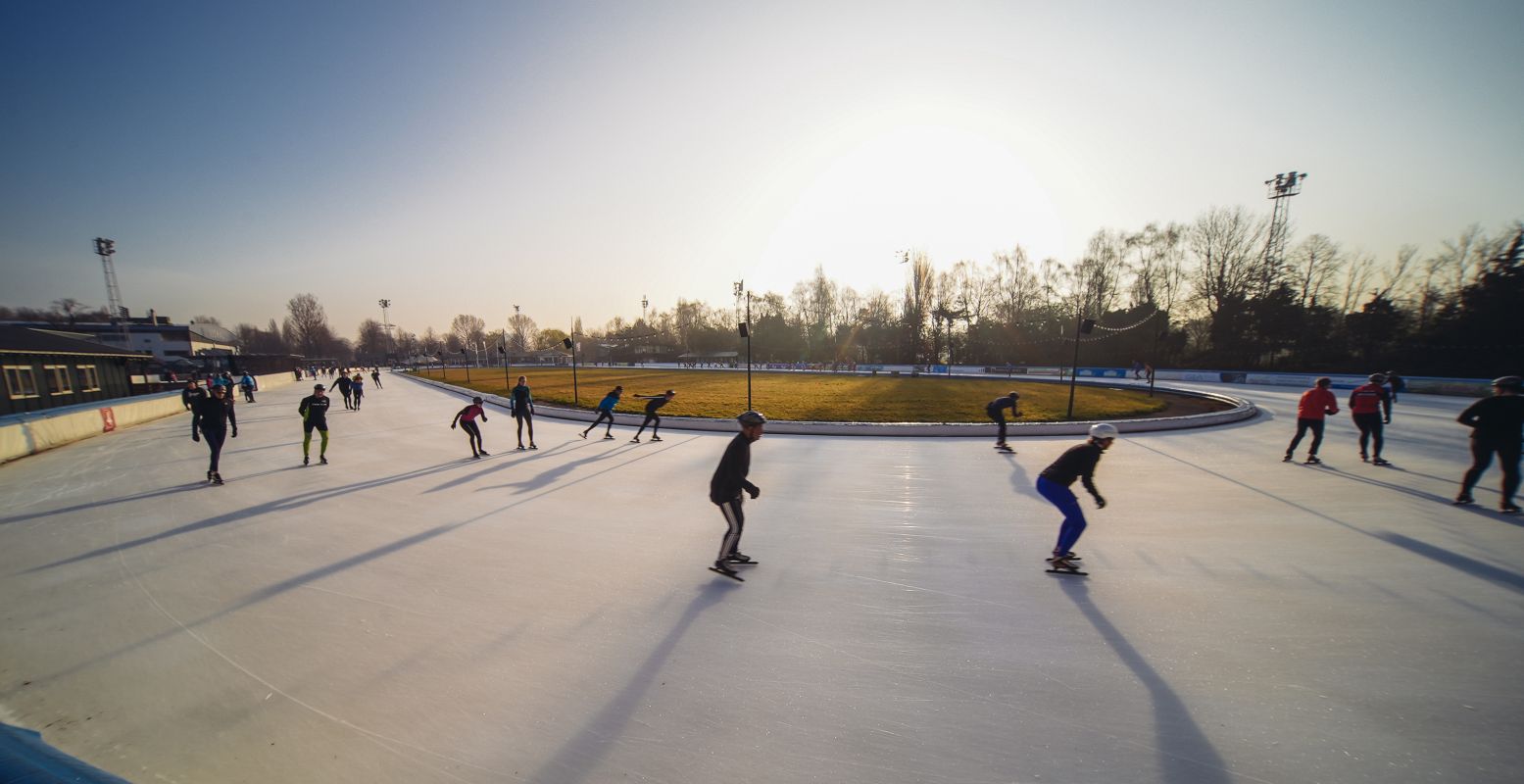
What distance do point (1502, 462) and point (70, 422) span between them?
1191 inches

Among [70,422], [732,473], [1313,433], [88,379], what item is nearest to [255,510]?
[732,473]

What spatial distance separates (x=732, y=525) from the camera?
187 inches

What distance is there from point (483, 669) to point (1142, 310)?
50.9m

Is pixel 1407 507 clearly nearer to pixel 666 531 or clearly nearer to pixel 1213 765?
pixel 1213 765

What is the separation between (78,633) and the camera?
3.93 m

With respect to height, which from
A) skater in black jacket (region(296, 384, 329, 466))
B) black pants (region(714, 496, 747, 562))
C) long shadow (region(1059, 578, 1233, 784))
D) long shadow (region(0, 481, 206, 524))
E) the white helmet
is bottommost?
long shadow (region(0, 481, 206, 524))

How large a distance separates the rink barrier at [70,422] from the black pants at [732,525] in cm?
1761

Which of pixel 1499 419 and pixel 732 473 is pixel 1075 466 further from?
pixel 1499 419

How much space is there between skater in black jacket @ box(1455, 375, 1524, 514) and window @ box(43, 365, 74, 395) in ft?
136

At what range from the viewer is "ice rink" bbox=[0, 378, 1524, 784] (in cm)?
274

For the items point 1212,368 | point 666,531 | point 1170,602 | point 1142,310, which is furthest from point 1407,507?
point 1142,310

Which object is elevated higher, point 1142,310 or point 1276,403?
point 1142,310

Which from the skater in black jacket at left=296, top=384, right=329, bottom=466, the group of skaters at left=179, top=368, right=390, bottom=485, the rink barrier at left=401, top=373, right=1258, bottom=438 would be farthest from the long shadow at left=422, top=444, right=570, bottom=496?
the rink barrier at left=401, top=373, right=1258, bottom=438

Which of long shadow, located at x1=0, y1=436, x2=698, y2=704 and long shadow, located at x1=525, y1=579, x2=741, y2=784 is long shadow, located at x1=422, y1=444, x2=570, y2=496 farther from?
long shadow, located at x1=525, y1=579, x2=741, y2=784
